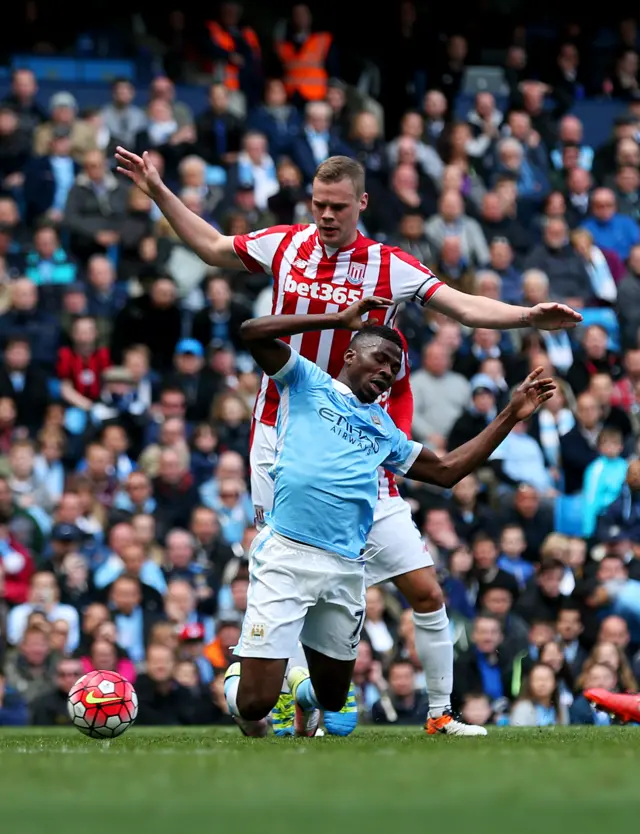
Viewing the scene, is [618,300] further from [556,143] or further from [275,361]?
[275,361]

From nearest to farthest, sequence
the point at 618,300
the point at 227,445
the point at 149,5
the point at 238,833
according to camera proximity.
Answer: the point at 238,833 < the point at 227,445 < the point at 618,300 < the point at 149,5

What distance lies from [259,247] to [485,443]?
1516mm

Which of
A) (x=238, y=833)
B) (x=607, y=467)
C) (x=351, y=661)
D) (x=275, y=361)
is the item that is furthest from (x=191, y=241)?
(x=607, y=467)

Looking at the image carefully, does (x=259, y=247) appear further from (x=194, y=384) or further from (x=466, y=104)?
(x=466, y=104)

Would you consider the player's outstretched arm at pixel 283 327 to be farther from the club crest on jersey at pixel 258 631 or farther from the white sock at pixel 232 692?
the white sock at pixel 232 692

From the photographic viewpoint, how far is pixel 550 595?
14.0 m

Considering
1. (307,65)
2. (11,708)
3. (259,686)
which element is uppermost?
(307,65)

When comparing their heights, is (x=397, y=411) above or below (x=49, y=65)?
below

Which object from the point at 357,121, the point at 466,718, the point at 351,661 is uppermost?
the point at 357,121

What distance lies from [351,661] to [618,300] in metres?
10.1

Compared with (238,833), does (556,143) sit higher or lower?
higher

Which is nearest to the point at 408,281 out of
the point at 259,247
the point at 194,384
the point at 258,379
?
the point at 259,247

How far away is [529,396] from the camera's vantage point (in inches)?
328

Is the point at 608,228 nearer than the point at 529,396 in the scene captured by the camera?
No
